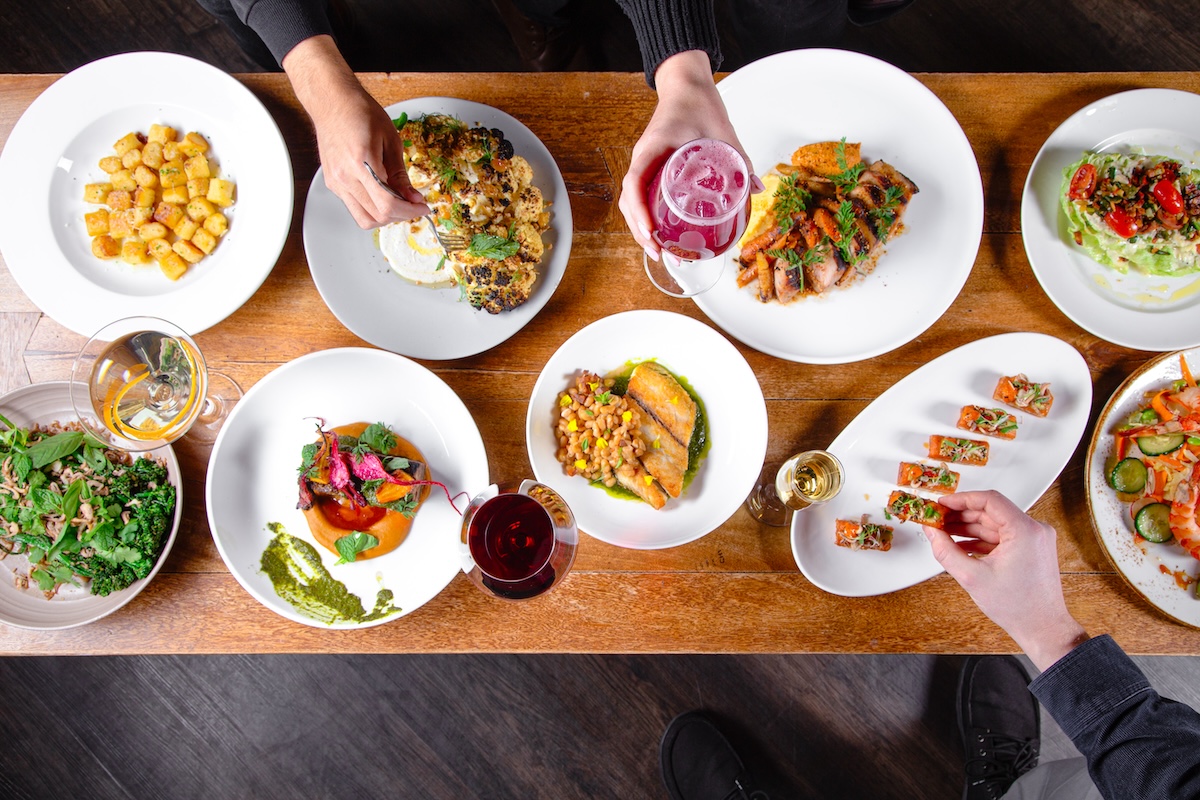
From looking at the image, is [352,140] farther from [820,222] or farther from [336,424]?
[820,222]

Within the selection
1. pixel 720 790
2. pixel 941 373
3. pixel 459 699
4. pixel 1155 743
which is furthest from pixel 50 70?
pixel 1155 743

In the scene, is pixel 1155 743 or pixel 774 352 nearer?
pixel 1155 743

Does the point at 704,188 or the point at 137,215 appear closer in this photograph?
the point at 704,188

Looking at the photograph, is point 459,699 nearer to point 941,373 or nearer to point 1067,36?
point 941,373

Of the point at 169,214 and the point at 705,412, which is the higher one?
the point at 169,214

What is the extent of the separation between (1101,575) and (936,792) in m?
1.74

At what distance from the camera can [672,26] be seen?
1.78 metres

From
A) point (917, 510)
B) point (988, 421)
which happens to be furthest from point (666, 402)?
point (988, 421)

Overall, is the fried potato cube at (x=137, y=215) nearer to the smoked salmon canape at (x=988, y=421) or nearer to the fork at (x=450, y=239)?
the fork at (x=450, y=239)

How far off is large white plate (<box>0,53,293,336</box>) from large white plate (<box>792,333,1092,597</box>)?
1849 mm

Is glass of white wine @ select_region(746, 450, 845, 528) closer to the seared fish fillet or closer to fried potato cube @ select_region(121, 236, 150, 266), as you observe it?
the seared fish fillet

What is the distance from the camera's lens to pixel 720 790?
3.06 meters

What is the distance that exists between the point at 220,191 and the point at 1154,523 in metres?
2.99

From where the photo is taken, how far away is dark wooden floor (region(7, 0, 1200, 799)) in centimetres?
312
